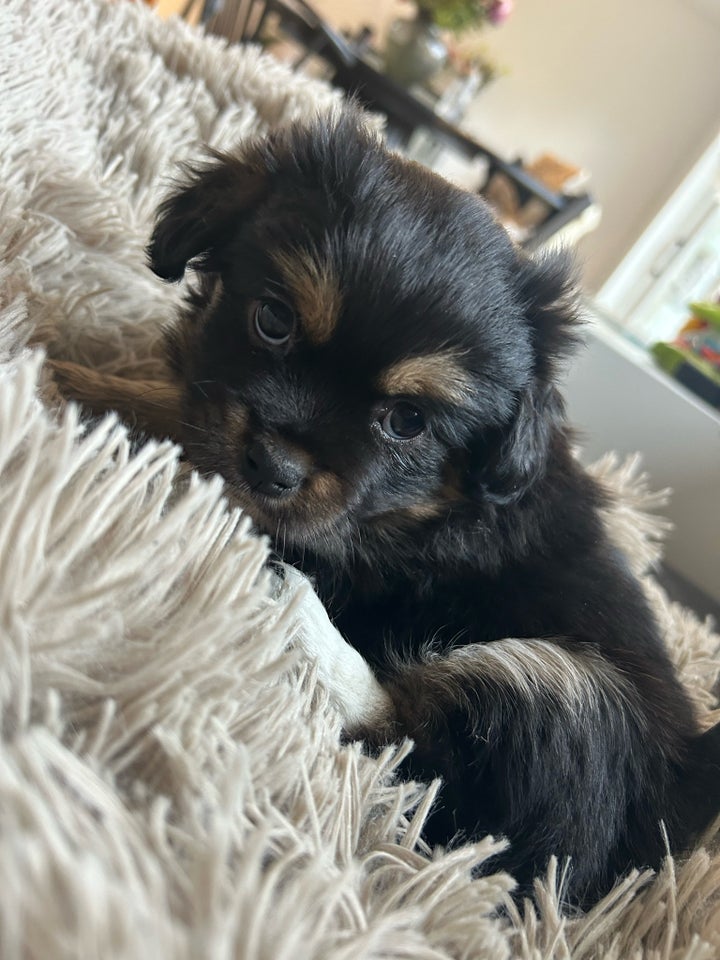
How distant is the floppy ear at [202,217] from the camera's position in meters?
1.03

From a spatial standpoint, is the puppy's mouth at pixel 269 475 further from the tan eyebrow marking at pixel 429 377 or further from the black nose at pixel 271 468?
the tan eyebrow marking at pixel 429 377

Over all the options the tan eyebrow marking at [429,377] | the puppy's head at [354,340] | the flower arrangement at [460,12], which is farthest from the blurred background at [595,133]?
the tan eyebrow marking at [429,377]

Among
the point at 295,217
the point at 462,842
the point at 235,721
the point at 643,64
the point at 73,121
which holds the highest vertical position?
→ the point at 643,64

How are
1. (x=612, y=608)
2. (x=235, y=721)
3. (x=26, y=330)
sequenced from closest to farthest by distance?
(x=235, y=721) → (x=26, y=330) → (x=612, y=608)

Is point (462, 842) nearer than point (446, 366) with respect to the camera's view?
Yes

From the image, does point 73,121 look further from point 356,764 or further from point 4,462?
point 356,764

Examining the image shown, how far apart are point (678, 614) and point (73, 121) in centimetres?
144

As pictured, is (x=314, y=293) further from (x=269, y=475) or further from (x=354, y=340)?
(x=269, y=475)

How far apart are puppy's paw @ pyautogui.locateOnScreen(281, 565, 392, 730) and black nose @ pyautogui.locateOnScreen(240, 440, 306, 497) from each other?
0.11m

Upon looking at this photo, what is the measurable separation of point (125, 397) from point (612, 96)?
5660 mm

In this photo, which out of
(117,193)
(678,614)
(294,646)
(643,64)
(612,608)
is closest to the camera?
(294,646)

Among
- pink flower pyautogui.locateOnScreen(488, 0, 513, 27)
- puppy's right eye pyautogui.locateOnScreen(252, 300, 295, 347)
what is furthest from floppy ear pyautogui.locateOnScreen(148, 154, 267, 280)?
pink flower pyautogui.locateOnScreen(488, 0, 513, 27)

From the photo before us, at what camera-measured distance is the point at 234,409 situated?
93 centimetres

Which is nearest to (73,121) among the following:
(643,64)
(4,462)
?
(4,462)
